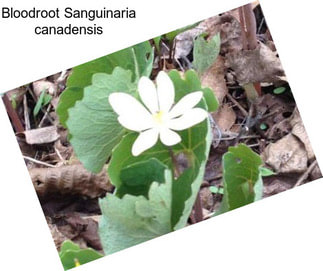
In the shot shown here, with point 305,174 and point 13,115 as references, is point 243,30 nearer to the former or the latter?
point 305,174

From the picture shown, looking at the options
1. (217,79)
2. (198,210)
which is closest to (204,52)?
(217,79)

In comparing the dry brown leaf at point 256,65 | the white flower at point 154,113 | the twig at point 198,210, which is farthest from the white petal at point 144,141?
the dry brown leaf at point 256,65

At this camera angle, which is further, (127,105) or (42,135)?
(42,135)

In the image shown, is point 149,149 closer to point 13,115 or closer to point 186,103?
point 186,103

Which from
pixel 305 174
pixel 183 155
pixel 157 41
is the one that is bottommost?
pixel 305 174

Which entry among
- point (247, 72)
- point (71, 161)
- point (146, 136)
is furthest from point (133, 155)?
point (247, 72)

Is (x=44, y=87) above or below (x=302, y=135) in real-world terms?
above
